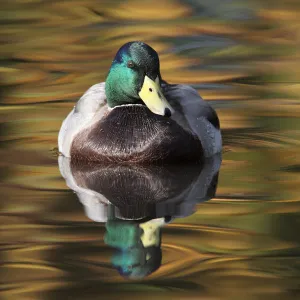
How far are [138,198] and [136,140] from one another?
3.63ft

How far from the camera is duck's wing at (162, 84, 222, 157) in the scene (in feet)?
32.8

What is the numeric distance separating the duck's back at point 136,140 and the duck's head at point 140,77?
0.57 feet

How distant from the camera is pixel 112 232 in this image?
7715 millimetres

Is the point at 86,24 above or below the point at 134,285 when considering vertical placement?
below

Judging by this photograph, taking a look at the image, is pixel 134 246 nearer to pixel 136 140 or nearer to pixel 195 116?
pixel 136 140

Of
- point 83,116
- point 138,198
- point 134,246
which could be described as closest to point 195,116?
point 83,116

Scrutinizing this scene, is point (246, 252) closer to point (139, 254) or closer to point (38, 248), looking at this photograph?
point (139, 254)

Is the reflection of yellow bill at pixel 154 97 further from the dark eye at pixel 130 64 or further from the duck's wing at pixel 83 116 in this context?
the duck's wing at pixel 83 116

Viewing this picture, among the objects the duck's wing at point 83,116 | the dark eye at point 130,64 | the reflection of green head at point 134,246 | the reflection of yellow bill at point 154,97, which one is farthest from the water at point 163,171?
the dark eye at point 130,64

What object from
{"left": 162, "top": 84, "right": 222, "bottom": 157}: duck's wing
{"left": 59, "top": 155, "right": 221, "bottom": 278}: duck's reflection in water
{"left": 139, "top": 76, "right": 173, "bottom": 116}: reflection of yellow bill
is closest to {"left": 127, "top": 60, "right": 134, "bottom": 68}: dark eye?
{"left": 139, "top": 76, "right": 173, "bottom": 116}: reflection of yellow bill

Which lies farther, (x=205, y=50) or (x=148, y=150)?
(x=205, y=50)

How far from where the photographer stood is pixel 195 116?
10148 millimetres

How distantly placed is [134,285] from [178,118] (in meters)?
3.54

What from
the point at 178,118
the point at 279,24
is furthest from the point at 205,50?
the point at 178,118
